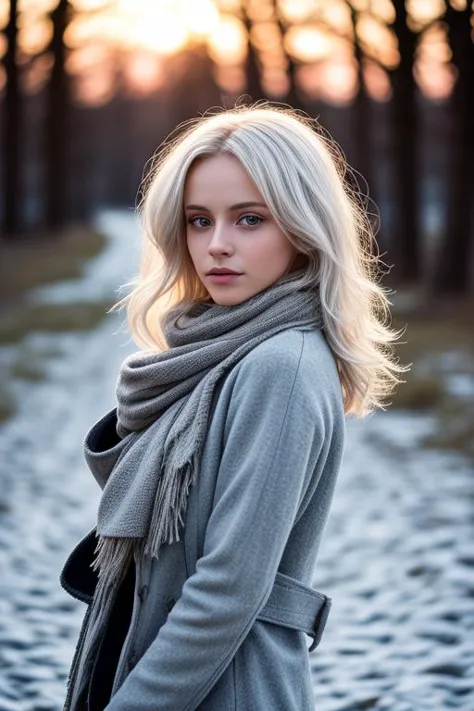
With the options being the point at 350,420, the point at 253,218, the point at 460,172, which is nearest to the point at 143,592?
the point at 253,218

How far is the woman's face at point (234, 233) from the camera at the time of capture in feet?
7.16

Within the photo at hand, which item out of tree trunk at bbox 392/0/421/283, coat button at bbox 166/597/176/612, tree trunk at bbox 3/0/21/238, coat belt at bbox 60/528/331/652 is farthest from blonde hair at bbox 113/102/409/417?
tree trunk at bbox 3/0/21/238

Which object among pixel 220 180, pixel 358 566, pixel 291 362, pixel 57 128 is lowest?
pixel 358 566

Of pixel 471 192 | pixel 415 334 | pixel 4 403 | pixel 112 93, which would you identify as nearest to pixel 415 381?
pixel 415 334

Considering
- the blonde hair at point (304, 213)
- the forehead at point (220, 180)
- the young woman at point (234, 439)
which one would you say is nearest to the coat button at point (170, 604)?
the young woman at point (234, 439)

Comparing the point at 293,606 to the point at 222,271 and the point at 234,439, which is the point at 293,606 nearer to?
the point at 234,439

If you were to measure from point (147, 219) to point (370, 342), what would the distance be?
0.58 m

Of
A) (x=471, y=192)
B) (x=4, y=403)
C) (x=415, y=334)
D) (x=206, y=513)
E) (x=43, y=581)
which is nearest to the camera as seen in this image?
(x=206, y=513)

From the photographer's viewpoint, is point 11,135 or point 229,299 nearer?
point 229,299

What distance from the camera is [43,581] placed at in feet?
19.8

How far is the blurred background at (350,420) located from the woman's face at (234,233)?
1.02 meters

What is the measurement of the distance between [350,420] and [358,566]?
5.05 m

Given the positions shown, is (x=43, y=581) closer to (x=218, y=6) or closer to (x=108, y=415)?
(x=108, y=415)

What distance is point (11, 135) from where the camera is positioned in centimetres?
2969
